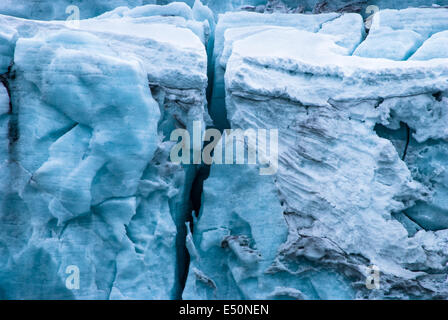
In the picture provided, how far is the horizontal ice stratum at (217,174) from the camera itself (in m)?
2.36

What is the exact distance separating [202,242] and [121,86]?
1.02m

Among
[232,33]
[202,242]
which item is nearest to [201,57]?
[232,33]

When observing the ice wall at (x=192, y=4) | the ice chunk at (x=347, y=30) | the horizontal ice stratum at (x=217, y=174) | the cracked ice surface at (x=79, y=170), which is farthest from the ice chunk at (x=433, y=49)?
the cracked ice surface at (x=79, y=170)

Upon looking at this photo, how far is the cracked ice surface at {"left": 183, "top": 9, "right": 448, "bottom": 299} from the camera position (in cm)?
239

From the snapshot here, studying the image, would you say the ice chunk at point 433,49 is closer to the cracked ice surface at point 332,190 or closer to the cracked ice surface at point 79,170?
the cracked ice surface at point 332,190


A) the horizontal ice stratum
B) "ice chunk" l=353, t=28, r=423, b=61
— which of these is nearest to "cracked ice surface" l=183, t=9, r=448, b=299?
the horizontal ice stratum

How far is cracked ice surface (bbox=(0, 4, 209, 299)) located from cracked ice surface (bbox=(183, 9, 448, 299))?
0.38m

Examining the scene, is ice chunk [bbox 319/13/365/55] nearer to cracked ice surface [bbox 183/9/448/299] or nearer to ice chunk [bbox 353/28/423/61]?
ice chunk [bbox 353/28/423/61]

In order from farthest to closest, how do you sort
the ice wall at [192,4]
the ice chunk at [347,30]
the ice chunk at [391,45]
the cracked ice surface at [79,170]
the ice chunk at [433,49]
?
1. the ice wall at [192,4]
2. the ice chunk at [347,30]
3. the ice chunk at [391,45]
4. the ice chunk at [433,49]
5. the cracked ice surface at [79,170]

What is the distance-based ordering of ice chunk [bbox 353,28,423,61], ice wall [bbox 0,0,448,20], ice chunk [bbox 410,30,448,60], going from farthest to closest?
ice wall [bbox 0,0,448,20]
ice chunk [bbox 353,28,423,61]
ice chunk [bbox 410,30,448,60]

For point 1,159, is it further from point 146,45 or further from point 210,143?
point 210,143

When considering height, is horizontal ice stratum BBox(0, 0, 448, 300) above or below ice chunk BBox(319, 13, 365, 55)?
below

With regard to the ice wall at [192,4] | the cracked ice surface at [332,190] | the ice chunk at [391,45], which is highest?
the ice wall at [192,4]

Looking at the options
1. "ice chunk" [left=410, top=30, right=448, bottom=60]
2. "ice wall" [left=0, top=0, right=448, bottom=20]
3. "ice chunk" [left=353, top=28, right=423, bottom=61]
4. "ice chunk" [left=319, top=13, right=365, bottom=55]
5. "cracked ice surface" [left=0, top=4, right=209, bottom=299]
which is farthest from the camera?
"ice wall" [left=0, top=0, right=448, bottom=20]
